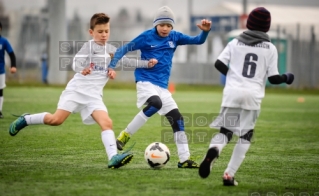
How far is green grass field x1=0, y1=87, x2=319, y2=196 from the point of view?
250 inches

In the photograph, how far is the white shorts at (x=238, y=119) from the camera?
6.58 meters

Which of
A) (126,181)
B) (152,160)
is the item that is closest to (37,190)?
(126,181)

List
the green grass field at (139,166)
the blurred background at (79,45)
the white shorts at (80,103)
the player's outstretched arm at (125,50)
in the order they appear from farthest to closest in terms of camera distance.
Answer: the blurred background at (79,45)
the player's outstretched arm at (125,50)
the white shorts at (80,103)
the green grass field at (139,166)

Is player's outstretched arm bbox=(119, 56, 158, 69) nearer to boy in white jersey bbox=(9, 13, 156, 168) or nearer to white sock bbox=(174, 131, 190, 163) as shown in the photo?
boy in white jersey bbox=(9, 13, 156, 168)

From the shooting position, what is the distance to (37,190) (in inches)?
241

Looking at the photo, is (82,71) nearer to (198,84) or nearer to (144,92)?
(144,92)

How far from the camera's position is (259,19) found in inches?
261

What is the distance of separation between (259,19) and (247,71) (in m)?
0.57

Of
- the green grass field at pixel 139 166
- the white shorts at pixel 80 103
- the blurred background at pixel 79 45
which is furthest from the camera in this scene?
the blurred background at pixel 79 45

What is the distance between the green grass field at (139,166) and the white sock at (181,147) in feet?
0.67

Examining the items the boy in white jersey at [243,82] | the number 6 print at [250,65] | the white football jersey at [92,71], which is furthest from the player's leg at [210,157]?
the white football jersey at [92,71]

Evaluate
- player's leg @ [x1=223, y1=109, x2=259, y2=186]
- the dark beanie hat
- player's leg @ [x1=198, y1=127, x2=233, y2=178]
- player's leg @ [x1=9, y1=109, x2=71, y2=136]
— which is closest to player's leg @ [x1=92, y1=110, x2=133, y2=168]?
player's leg @ [x1=9, y1=109, x2=71, y2=136]

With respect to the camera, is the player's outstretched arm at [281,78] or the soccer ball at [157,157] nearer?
the player's outstretched arm at [281,78]

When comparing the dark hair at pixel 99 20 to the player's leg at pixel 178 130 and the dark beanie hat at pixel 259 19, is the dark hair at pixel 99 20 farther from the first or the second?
the dark beanie hat at pixel 259 19
